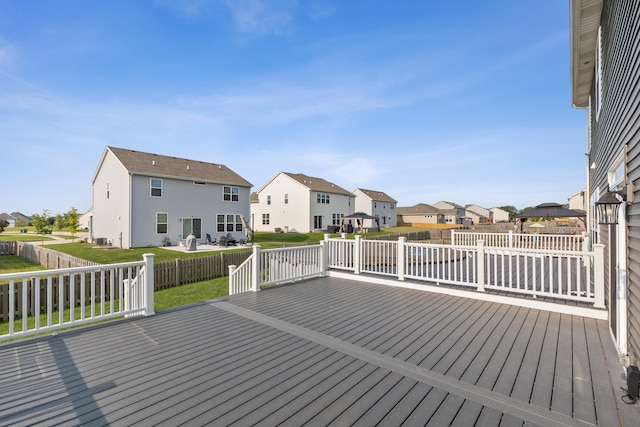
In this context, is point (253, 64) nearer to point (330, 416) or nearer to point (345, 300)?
point (345, 300)

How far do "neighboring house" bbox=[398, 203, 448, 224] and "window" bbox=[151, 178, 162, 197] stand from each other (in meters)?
51.0

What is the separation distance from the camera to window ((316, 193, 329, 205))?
114 feet

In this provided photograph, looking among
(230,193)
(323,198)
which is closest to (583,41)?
(230,193)

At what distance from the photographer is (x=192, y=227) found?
21.7 meters

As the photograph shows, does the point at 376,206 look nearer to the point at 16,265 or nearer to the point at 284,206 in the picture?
the point at 284,206

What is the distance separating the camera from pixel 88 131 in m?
19.5

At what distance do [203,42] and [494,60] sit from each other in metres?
12.6

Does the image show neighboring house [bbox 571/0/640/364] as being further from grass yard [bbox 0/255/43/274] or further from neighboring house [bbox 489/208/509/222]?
neighboring house [bbox 489/208/509/222]

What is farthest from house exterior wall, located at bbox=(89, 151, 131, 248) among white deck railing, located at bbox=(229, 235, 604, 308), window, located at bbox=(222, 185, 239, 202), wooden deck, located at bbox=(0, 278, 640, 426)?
wooden deck, located at bbox=(0, 278, 640, 426)

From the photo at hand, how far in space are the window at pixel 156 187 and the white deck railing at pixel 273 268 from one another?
15634mm

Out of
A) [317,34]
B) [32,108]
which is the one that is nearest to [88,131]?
[32,108]

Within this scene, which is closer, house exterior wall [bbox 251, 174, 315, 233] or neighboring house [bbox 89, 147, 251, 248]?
neighboring house [bbox 89, 147, 251, 248]

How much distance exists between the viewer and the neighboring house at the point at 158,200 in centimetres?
1891

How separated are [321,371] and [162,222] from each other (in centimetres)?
2054
